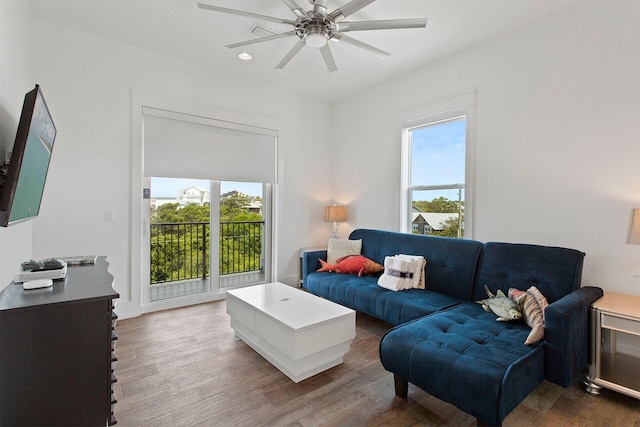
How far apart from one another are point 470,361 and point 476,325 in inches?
21.8

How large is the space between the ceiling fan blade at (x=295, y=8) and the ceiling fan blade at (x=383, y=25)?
0.89 feet

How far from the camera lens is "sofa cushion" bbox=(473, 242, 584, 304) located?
230 cm

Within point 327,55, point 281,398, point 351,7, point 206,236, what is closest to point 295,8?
point 351,7

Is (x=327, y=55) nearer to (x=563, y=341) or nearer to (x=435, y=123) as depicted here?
(x=435, y=123)

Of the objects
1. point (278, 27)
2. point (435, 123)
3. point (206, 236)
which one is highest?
point (278, 27)

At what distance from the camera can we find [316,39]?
238cm

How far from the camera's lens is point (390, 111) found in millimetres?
4113

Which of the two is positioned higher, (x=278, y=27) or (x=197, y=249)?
(x=278, y=27)

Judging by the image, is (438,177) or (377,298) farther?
(438,177)

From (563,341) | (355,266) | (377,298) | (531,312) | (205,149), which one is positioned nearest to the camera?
(563,341)

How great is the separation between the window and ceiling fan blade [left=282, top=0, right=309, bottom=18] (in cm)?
199

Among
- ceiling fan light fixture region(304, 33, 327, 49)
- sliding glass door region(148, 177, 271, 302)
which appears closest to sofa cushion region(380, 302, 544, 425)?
ceiling fan light fixture region(304, 33, 327, 49)

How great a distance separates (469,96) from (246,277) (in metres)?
3.62

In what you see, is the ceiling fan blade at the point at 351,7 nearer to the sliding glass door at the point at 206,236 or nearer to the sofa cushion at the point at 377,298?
the sofa cushion at the point at 377,298
